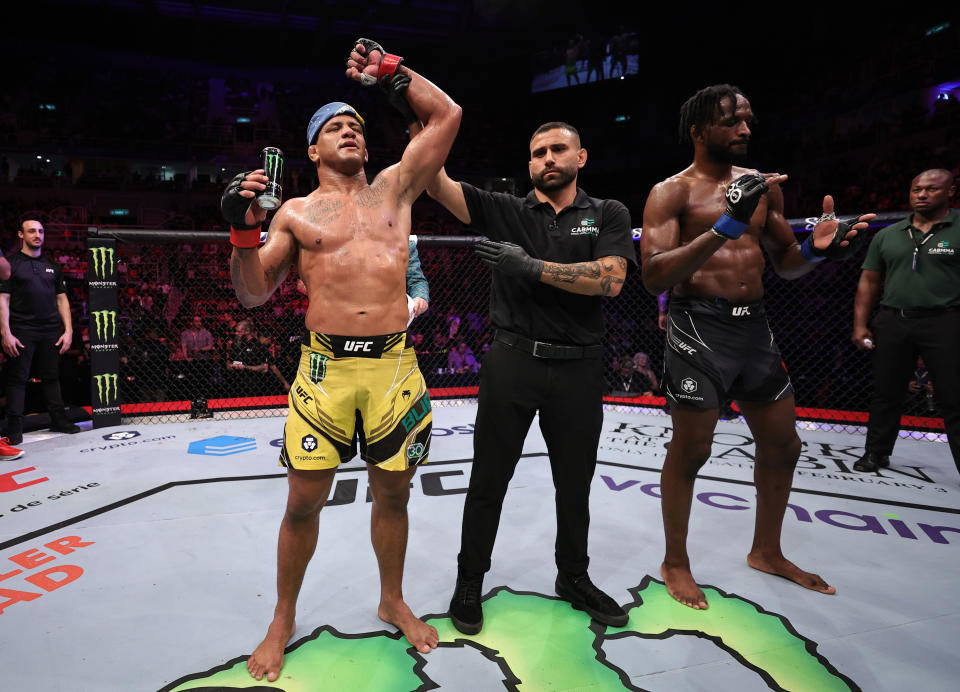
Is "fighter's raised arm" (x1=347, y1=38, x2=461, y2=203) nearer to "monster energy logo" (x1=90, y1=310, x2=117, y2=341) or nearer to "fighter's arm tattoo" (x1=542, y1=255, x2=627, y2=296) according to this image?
"fighter's arm tattoo" (x1=542, y1=255, x2=627, y2=296)

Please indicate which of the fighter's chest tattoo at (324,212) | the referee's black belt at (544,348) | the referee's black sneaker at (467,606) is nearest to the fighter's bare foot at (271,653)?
the referee's black sneaker at (467,606)

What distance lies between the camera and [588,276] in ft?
5.79

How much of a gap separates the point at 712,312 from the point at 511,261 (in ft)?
2.76

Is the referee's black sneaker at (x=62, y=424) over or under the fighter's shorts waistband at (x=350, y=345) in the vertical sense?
under

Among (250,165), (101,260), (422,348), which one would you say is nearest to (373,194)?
(101,260)

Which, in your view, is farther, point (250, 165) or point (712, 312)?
point (250, 165)

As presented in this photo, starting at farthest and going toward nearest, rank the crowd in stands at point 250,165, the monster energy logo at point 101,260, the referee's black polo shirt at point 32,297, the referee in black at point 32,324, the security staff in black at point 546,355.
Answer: the crowd in stands at point 250,165
the monster energy logo at point 101,260
the referee's black polo shirt at point 32,297
the referee in black at point 32,324
the security staff in black at point 546,355

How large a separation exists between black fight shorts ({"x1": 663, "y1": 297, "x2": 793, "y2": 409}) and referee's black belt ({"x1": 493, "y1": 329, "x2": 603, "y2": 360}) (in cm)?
40

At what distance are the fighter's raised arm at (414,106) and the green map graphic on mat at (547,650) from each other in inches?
57.6

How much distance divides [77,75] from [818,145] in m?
17.3

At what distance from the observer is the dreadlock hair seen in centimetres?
200

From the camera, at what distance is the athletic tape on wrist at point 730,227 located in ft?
5.65

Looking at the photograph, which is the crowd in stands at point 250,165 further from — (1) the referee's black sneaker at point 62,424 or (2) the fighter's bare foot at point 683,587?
(2) the fighter's bare foot at point 683,587

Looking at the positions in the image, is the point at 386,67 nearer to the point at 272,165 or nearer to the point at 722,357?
the point at 272,165
